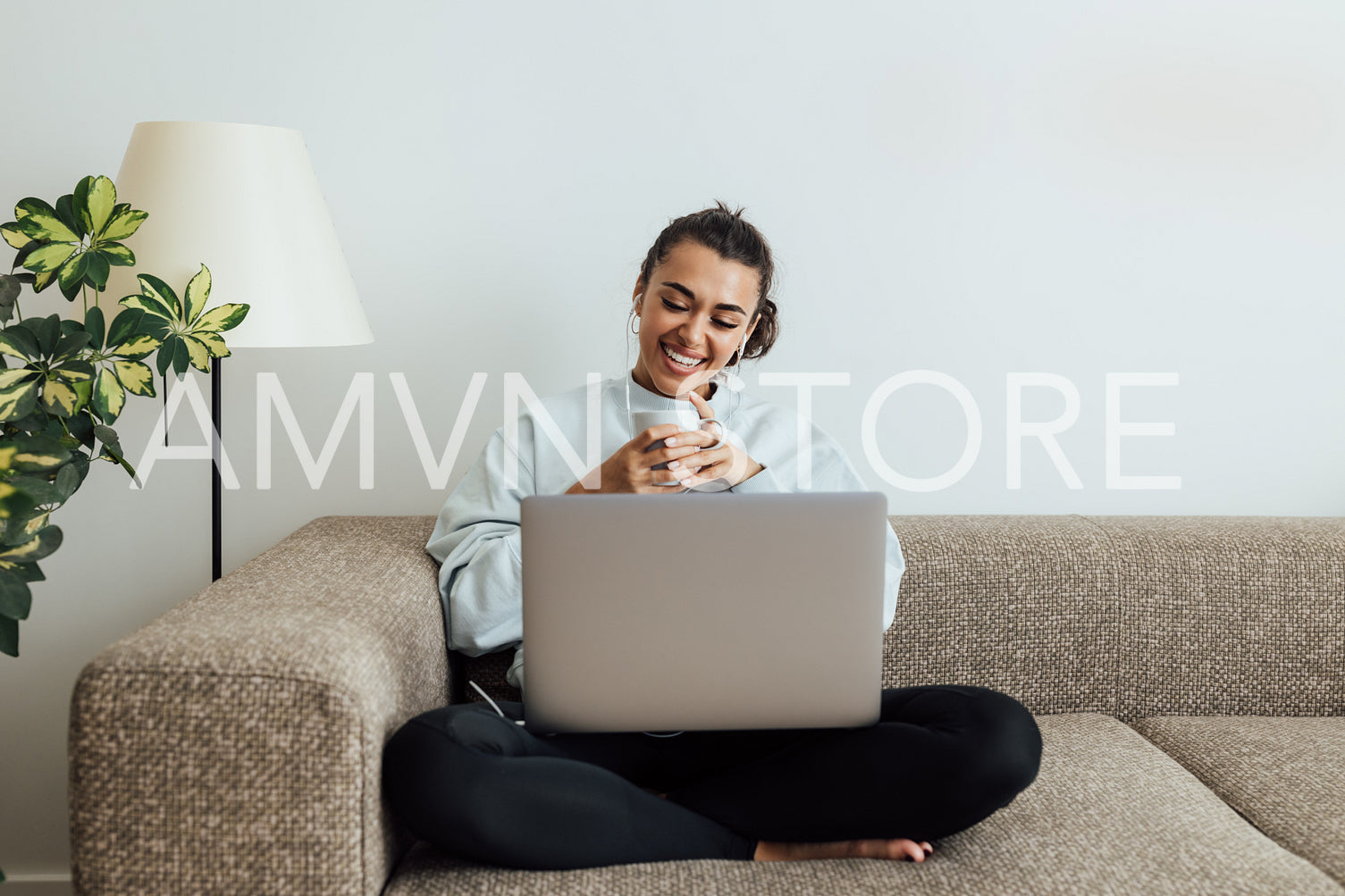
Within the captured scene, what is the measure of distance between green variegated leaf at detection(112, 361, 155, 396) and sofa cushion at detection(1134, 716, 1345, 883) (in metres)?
1.58

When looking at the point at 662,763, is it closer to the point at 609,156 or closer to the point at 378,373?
the point at 378,373

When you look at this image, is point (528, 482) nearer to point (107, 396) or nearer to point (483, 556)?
point (483, 556)

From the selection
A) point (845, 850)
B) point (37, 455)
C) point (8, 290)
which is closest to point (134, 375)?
point (8, 290)

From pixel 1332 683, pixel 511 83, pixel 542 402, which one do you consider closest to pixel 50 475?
pixel 542 402

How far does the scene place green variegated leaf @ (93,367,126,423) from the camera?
1361mm

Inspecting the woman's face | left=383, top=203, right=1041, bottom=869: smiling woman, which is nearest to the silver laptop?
left=383, top=203, right=1041, bottom=869: smiling woman

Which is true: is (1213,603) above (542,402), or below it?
below

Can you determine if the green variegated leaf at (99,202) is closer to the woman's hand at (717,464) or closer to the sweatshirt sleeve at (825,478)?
the woman's hand at (717,464)

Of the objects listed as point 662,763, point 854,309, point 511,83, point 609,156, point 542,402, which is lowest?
point 662,763

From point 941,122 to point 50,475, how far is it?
5.20 feet

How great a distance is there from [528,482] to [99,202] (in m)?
0.71

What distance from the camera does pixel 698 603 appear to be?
1115 millimetres

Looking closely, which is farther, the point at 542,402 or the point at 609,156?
the point at 609,156

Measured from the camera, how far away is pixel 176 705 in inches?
39.8
